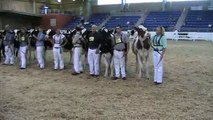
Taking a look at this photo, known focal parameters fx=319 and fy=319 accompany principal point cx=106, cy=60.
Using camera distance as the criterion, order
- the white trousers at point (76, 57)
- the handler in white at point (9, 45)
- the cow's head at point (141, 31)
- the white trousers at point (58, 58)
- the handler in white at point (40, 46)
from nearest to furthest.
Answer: the cow's head at point (141, 31)
the white trousers at point (76, 57)
the white trousers at point (58, 58)
the handler in white at point (40, 46)
the handler in white at point (9, 45)

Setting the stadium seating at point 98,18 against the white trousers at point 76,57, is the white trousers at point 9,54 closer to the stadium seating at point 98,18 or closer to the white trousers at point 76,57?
the white trousers at point 76,57

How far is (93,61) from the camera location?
10.7 meters

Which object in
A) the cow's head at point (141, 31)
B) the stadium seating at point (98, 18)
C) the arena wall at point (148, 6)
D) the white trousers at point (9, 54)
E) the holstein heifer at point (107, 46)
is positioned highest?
the arena wall at point (148, 6)

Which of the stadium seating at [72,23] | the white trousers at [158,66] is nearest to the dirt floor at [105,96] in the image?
the white trousers at [158,66]

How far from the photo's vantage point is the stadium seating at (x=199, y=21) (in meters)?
32.2

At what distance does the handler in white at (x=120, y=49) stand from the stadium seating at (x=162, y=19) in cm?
2516

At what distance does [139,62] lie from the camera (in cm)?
1008

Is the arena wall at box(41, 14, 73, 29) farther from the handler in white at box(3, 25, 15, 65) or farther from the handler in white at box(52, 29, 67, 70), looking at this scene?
the handler in white at box(52, 29, 67, 70)

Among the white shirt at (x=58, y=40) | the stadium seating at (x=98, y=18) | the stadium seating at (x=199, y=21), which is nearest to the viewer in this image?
the white shirt at (x=58, y=40)

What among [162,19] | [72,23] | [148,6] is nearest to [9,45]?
[162,19]

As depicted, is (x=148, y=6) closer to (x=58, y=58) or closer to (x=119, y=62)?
→ (x=58, y=58)

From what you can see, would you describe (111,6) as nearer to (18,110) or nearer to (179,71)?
(179,71)

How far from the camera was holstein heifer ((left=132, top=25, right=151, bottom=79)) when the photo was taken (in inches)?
385

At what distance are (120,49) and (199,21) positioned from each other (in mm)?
27159
